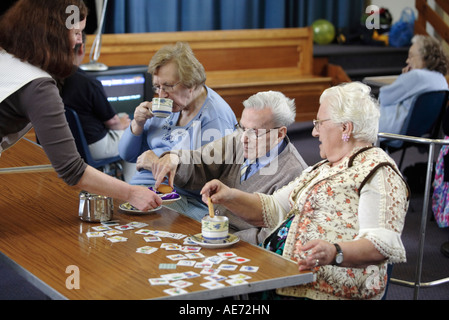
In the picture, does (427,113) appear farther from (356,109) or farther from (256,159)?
(356,109)

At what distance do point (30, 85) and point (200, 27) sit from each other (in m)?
6.09

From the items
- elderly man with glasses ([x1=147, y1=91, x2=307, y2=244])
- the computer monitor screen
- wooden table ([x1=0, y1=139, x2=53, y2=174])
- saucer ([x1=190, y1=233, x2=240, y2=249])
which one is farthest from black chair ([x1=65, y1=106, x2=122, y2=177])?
saucer ([x1=190, y1=233, x2=240, y2=249])

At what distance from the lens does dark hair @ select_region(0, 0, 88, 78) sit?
6.66ft

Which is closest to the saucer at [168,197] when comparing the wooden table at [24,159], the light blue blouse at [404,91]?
the wooden table at [24,159]

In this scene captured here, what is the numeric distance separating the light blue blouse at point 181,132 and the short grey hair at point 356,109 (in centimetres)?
89

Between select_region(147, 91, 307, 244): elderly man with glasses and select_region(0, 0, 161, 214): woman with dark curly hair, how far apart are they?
575mm

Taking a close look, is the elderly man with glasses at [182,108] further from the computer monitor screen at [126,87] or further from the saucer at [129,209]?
the computer monitor screen at [126,87]

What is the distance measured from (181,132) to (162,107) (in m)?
0.18

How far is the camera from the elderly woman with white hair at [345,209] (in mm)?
1900

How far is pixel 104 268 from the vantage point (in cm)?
181

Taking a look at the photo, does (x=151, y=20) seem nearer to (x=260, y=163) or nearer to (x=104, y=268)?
(x=260, y=163)

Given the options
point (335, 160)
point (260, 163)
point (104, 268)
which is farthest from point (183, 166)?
point (104, 268)

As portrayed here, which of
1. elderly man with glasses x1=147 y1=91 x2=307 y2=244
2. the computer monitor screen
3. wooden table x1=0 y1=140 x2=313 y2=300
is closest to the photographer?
wooden table x1=0 y1=140 x2=313 y2=300

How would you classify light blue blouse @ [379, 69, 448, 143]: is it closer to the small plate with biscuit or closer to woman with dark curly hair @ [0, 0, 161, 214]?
the small plate with biscuit
